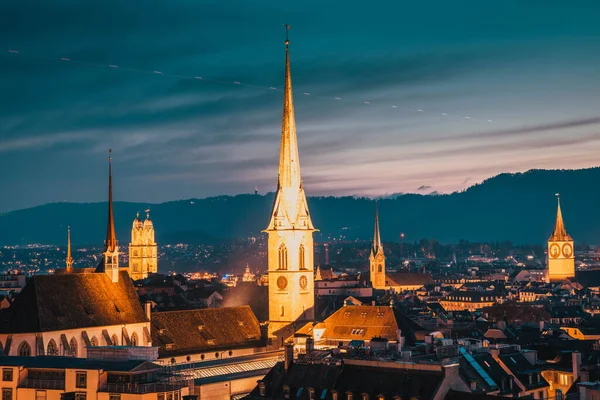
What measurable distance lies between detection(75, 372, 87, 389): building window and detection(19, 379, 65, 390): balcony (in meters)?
0.96

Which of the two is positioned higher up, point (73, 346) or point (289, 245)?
point (289, 245)

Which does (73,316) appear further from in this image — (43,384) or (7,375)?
(43,384)

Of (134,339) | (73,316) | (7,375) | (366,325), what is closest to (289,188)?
(366,325)

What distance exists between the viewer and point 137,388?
5694 centimetres

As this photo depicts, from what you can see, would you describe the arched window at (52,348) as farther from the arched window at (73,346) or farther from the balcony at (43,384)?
the balcony at (43,384)

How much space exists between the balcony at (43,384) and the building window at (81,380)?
957 millimetres

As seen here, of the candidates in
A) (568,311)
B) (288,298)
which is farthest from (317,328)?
(568,311)

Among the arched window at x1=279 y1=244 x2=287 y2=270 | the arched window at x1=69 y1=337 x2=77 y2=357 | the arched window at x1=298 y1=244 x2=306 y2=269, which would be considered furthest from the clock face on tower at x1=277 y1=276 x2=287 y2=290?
the arched window at x1=69 y1=337 x2=77 y2=357

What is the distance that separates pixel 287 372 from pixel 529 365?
1833 centimetres

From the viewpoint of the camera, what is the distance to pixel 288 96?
99.0 metres

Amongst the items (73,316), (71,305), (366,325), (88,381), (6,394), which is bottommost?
(6,394)

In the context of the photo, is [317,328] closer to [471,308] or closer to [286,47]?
[286,47]

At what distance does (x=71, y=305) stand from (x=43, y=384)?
18.8m

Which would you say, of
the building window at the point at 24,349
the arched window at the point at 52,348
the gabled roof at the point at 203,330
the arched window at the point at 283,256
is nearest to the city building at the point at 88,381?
the building window at the point at 24,349
